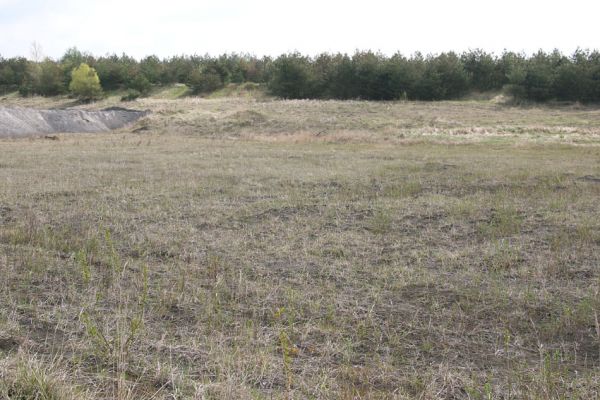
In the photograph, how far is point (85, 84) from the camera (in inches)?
2196

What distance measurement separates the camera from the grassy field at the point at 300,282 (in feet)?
13.0

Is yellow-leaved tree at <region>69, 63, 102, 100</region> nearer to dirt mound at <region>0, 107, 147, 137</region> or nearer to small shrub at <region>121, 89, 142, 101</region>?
small shrub at <region>121, 89, 142, 101</region>

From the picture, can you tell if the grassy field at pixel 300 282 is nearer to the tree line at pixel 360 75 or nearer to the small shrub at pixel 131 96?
the tree line at pixel 360 75

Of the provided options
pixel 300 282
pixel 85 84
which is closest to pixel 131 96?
pixel 85 84

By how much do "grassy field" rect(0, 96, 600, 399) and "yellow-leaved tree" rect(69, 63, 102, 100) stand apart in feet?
140

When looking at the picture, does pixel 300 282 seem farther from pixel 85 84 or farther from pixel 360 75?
pixel 85 84

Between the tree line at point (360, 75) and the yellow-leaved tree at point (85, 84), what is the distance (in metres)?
4.08

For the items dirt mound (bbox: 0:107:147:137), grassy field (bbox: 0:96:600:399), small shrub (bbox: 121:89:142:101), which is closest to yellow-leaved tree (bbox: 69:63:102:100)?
small shrub (bbox: 121:89:142:101)

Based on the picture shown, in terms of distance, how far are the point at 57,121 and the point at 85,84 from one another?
21112 millimetres

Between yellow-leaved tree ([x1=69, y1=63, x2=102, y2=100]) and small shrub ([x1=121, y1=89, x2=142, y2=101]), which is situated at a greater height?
yellow-leaved tree ([x1=69, y1=63, x2=102, y2=100])

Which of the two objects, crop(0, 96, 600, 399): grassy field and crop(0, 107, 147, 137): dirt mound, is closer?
crop(0, 96, 600, 399): grassy field

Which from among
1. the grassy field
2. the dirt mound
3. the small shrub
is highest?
the small shrub

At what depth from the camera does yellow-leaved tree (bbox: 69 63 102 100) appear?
55.8 metres

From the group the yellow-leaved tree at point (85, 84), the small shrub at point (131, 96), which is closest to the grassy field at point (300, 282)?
the small shrub at point (131, 96)
